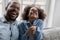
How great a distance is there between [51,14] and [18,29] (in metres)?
0.92

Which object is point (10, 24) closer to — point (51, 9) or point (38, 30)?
point (38, 30)

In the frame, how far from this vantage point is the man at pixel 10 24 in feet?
5.98

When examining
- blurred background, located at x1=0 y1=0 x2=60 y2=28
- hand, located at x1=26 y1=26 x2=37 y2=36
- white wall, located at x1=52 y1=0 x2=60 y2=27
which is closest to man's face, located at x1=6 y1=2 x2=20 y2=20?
hand, located at x1=26 y1=26 x2=37 y2=36

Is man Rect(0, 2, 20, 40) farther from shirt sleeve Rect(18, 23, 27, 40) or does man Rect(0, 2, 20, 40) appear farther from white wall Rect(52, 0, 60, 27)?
white wall Rect(52, 0, 60, 27)

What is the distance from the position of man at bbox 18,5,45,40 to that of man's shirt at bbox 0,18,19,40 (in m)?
0.08

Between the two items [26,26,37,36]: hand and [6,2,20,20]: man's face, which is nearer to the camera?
[26,26,37,36]: hand

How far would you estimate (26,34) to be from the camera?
6.04 feet

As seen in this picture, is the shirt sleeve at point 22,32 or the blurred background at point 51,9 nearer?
the shirt sleeve at point 22,32

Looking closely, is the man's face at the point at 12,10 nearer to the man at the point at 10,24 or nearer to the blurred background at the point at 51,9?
the man at the point at 10,24

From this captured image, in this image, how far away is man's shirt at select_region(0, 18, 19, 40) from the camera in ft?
5.93

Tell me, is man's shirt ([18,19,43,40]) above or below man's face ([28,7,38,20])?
below

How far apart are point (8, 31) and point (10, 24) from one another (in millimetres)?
107

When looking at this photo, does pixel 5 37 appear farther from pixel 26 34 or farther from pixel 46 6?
pixel 46 6

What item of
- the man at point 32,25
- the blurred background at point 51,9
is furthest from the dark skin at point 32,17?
the blurred background at point 51,9
